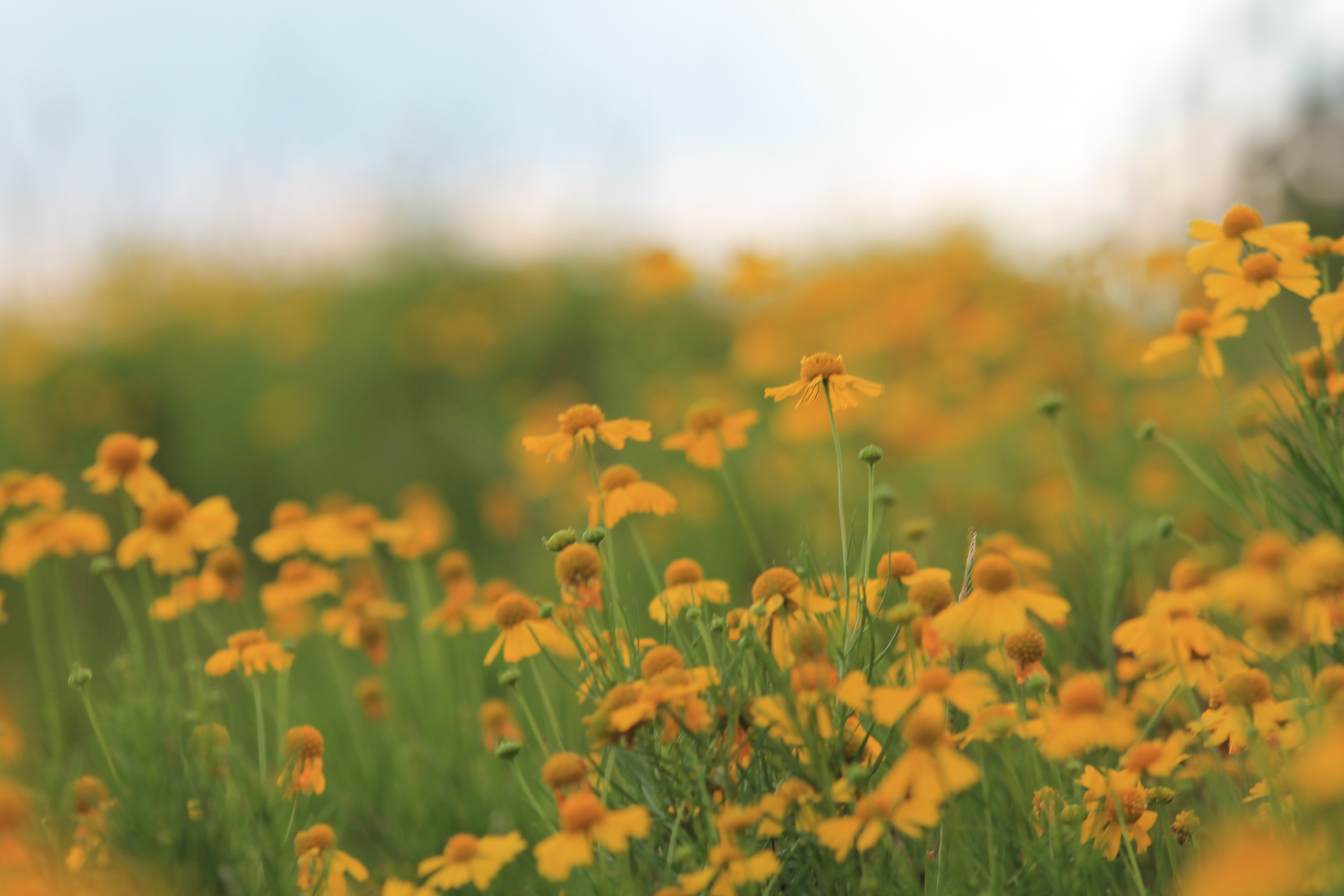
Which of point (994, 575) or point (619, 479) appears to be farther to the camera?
point (619, 479)

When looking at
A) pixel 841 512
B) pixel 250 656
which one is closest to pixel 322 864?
pixel 250 656

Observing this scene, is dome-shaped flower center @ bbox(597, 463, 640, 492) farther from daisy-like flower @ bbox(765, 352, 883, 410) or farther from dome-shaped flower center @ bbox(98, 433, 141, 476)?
dome-shaped flower center @ bbox(98, 433, 141, 476)

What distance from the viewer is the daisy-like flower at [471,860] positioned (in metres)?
1.13

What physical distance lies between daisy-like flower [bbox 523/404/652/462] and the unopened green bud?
107mm

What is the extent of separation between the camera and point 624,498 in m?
1.32

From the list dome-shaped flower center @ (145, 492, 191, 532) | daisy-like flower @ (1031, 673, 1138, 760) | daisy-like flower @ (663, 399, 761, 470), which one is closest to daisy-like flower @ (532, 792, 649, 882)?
daisy-like flower @ (1031, 673, 1138, 760)

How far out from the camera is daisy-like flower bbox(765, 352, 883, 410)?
1.29 m

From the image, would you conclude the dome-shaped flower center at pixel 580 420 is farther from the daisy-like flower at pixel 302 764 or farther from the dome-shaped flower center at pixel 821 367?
the daisy-like flower at pixel 302 764

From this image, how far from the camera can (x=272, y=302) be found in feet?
22.6

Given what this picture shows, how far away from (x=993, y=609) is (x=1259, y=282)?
0.67 metres

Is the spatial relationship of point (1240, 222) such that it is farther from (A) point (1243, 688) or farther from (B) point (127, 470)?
(B) point (127, 470)

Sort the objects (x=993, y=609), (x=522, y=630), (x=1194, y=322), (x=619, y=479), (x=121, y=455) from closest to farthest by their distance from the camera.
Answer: (x=993, y=609), (x=522, y=630), (x=619, y=479), (x=1194, y=322), (x=121, y=455)

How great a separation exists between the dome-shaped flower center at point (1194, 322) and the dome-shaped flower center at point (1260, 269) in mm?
120

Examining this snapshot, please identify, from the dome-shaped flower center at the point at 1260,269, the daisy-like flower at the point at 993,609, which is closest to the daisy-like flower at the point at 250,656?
the daisy-like flower at the point at 993,609
